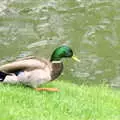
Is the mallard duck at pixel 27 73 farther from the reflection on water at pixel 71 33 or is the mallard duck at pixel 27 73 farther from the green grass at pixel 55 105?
the reflection on water at pixel 71 33

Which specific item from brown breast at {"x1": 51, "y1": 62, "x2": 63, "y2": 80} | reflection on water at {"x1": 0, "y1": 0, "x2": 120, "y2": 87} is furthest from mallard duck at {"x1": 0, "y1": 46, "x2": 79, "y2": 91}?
reflection on water at {"x1": 0, "y1": 0, "x2": 120, "y2": 87}

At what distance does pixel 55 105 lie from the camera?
372 inches

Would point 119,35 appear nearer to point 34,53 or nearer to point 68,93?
point 34,53

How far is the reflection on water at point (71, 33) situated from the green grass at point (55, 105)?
248 inches

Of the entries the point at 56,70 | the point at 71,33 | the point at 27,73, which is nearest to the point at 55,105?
the point at 27,73

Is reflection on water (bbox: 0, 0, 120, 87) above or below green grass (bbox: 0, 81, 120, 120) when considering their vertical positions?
below

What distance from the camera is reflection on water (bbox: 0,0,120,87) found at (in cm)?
1842

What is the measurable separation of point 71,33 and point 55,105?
1180 centimetres

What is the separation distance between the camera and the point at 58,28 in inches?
851

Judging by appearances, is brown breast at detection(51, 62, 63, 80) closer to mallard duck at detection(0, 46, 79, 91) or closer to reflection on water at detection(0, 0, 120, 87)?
mallard duck at detection(0, 46, 79, 91)

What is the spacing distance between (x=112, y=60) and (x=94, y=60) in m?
0.64

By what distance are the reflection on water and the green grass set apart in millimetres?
6287

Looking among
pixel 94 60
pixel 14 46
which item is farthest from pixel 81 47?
pixel 14 46

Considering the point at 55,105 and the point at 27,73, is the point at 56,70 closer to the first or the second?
the point at 27,73
